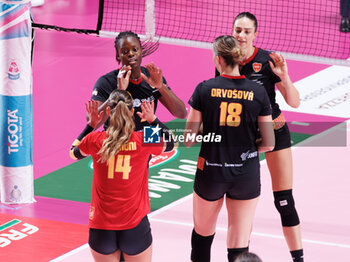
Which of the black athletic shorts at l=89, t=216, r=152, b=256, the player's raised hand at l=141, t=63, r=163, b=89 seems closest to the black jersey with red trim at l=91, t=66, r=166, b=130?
the player's raised hand at l=141, t=63, r=163, b=89

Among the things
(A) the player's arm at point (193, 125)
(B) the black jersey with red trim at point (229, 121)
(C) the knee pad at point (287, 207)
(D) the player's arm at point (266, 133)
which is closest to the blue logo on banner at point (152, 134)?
(A) the player's arm at point (193, 125)

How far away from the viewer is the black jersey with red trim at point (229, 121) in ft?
20.7

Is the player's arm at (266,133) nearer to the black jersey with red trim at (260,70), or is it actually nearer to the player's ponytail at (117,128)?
the black jersey with red trim at (260,70)

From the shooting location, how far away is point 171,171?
10.4 metres

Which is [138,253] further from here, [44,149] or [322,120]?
[322,120]

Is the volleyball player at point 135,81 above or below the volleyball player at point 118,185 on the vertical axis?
above

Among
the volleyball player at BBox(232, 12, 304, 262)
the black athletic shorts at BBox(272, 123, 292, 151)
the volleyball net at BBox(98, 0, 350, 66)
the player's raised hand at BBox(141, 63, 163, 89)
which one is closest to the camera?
the player's raised hand at BBox(141, 63, 163, 89)

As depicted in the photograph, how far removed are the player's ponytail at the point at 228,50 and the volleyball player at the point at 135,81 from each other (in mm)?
721

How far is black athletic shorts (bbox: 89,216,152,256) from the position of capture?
6.04 meters

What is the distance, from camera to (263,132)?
21.5ft

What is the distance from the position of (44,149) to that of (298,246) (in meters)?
4.98

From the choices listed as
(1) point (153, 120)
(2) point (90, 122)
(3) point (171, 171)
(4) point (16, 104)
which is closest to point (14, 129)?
(4) point (16, 104)

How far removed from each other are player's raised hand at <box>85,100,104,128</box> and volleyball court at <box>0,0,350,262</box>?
2.09 meters

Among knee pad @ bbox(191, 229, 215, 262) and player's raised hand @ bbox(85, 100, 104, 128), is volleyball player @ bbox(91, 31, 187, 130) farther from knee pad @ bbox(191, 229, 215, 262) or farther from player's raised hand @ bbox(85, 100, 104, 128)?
knee pad @ bbox(191, 229, 215, 262)
